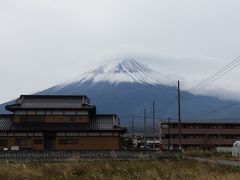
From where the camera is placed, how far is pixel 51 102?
2355 inches

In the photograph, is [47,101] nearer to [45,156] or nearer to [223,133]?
[45,156]

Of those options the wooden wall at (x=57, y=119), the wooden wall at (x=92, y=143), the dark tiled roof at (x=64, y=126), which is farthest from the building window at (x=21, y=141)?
the wooden wall at (x=92, y=143)

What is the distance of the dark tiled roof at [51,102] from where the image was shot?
57531 millimetres

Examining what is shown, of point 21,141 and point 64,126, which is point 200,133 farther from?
point 21,141

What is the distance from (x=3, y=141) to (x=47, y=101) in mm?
7690

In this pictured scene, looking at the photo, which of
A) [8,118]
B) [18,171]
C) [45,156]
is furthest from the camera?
[8,118]

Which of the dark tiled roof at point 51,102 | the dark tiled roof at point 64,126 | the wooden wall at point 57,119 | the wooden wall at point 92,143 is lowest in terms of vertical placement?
the wooden wall at point 92,143

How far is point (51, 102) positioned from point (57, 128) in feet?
16.9

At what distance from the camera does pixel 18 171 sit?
1480 cm

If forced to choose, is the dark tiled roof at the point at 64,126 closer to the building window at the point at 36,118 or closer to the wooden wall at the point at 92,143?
the building window at the point at 36,118

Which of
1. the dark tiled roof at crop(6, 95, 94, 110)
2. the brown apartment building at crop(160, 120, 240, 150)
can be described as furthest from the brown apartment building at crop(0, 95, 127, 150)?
the brown apartment building at crop(160, 120, 240, 150)

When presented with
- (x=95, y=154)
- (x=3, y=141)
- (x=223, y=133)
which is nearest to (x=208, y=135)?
(x=223, y=133)

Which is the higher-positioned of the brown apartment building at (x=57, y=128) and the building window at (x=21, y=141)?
the brown apartment building at (x=57, y=128)

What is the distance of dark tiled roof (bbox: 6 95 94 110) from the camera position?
57.5 metres
